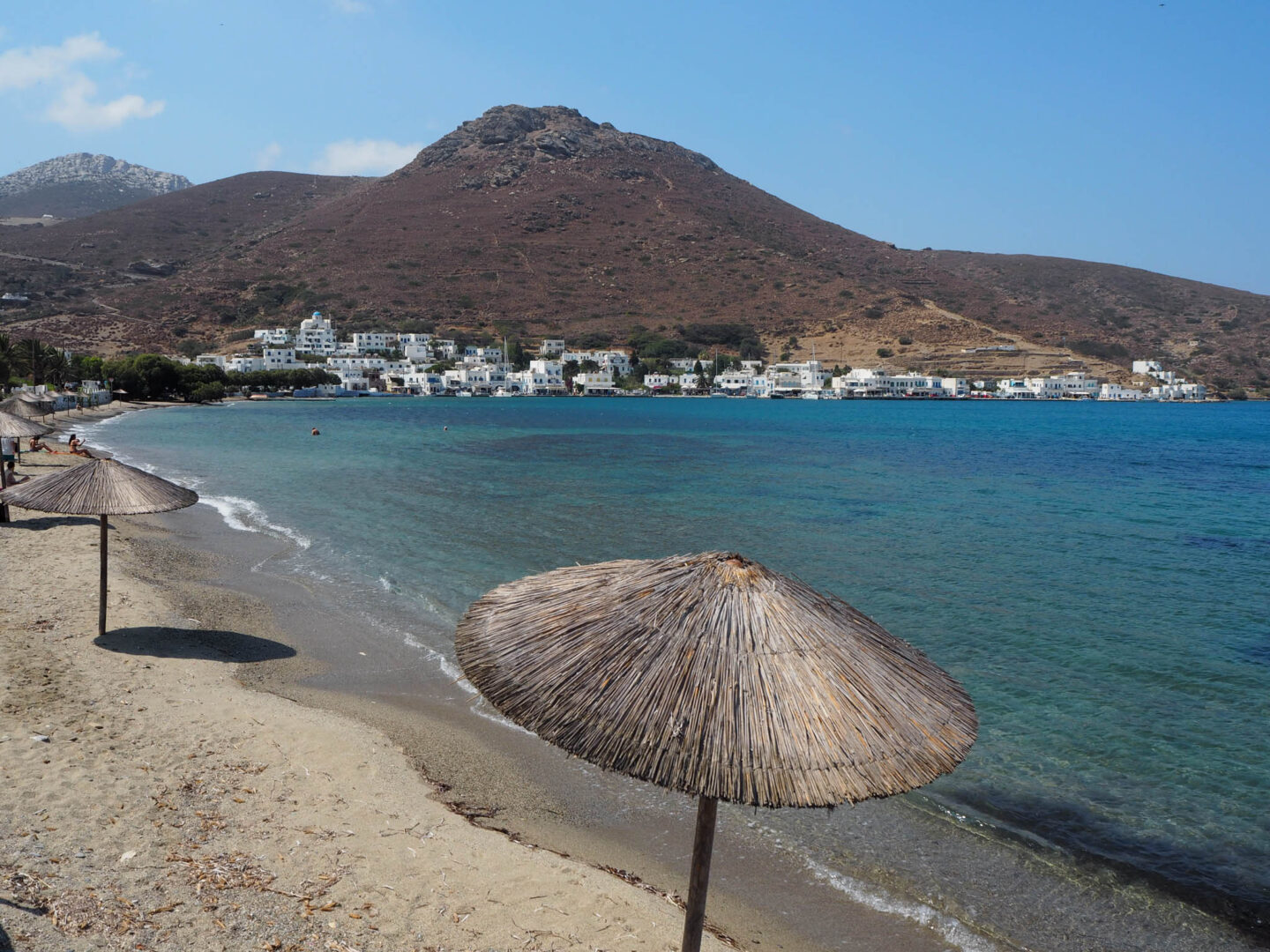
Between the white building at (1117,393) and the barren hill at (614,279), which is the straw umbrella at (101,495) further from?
the white building at (1117,393)

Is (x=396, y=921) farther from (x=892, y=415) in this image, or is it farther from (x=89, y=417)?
(x=892, y=415)

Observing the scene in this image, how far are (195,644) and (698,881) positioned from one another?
8.18 metres

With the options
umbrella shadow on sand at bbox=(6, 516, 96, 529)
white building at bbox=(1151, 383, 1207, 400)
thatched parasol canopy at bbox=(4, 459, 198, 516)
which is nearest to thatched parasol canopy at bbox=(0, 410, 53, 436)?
umbrella shadow on sand at bbox=(6, 516, 96, 529)

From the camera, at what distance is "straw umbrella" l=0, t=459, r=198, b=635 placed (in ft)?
32.3

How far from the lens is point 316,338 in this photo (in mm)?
125000

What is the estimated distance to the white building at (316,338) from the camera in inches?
4865

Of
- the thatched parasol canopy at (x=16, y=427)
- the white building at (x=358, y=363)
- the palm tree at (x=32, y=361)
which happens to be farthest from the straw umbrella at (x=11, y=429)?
the white building at (x=358, y=363)

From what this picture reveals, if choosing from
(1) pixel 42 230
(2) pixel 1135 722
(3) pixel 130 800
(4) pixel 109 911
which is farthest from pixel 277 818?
(1) pixel 42 230

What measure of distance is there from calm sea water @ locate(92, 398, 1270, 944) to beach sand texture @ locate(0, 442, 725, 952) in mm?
3508

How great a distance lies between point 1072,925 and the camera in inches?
242

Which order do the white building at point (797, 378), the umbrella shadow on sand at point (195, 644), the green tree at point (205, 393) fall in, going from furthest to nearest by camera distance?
1. the white building at point (797, 378)
2. the green tree at point (205, 393)
3. the umbrella shadow on sand at point (195, 644)

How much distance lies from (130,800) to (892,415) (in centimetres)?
9031

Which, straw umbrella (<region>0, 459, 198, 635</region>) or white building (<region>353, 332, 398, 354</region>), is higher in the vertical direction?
white building (<region>353, 332, 398, 354</region>)

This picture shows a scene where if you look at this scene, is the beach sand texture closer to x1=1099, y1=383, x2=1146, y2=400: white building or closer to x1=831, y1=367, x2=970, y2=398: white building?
x1=831, y1=367, x2=970, y2=398: white building
